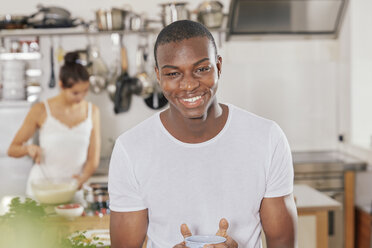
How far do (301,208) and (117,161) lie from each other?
156 centimetres

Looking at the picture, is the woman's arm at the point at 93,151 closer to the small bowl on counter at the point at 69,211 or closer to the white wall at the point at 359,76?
the small bowl on counter at the point at 69,211

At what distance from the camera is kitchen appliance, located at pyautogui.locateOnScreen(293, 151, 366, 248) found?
3789 mm

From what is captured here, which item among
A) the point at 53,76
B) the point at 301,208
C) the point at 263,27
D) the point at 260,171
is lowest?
the point at 301,208

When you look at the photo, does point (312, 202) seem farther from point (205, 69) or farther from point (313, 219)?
point (205, 69)

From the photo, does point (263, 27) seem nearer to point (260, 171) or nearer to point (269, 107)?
point (269, 107)

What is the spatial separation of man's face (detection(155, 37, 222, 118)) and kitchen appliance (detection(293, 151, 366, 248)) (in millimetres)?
2685

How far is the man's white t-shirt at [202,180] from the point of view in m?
1.25

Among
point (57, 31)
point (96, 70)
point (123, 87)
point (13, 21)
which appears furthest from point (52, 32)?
point (123, 87)

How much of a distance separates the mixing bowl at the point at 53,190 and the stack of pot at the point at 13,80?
185 cm

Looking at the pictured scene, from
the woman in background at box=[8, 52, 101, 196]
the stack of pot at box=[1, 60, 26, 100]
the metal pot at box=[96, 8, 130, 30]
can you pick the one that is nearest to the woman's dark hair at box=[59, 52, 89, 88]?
the woman in background at box=[8, 52, 101, 196]

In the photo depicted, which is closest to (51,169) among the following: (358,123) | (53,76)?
(53,76)

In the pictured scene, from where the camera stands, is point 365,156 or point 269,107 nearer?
point 365,156

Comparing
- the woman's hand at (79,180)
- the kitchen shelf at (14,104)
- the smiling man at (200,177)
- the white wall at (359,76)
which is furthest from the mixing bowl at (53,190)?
the white wall at (359,76)

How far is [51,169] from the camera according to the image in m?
3.00
